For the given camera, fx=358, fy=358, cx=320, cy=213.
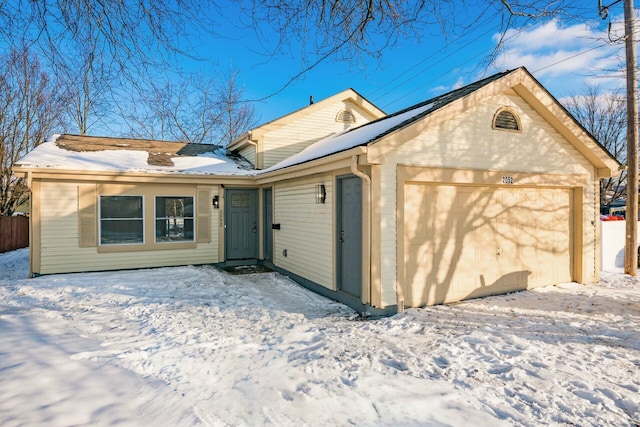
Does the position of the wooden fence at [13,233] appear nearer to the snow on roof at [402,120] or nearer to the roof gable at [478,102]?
the snow on roof at [402,120]

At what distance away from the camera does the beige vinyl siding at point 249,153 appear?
11250 mm

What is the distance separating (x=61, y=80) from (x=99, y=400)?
290cm

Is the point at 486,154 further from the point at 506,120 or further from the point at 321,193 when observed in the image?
the point at 321,193

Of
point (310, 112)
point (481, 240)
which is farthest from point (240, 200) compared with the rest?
point (481, 240)

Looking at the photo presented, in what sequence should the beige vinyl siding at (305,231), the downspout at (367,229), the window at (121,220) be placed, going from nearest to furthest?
the downspout at (367,229) → the beige vinyl siding at (305,231) → the window at (121,220)

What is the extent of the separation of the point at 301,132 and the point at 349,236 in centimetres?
602

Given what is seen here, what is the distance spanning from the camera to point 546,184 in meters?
7.35

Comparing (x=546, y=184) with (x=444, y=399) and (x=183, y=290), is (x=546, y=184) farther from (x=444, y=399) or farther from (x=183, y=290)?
(x=183, y=290)

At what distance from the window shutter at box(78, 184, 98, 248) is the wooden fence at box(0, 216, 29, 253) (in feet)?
26.2

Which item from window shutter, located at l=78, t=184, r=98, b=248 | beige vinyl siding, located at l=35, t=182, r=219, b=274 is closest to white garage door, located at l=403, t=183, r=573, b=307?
beige vinyl siding, located at l=35, t=182, r=219, b=274

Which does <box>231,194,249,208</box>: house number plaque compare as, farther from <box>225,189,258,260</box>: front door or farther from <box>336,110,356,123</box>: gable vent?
<box>336,110,356,123</box>: gable vent

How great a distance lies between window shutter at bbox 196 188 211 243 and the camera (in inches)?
396

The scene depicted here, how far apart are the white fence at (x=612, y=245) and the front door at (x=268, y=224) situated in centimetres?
865

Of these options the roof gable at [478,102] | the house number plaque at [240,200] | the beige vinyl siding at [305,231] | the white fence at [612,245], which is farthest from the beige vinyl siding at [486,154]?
the house number plaque at [240,200]
